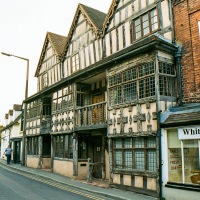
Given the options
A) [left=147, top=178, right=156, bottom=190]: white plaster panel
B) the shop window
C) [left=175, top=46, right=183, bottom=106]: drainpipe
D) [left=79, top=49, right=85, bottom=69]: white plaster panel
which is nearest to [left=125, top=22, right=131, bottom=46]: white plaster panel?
[left=175, top=46, right=183, bottom=106]: drainpipe

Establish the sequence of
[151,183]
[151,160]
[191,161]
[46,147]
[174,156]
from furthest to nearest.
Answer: [46,147], [151,160], [151,183], [174,156], [191,161]

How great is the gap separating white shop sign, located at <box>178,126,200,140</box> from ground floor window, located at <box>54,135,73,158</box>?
884cm

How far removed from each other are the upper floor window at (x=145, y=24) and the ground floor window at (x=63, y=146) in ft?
26.3

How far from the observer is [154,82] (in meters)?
10.6

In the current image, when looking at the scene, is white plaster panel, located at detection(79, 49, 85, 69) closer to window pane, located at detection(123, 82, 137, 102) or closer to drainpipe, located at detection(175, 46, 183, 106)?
window pane, located at detection(123, 82, 137, 102)

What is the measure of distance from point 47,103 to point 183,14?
1442 cm

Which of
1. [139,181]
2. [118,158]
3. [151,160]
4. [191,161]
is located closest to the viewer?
[191,161]

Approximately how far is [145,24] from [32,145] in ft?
52.3

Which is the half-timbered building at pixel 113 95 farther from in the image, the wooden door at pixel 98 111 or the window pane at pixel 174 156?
the window pane at pixel 174 156

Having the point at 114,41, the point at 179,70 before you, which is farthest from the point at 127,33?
the point at 179,70

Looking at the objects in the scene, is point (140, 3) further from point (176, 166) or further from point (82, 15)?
point (176, 166)

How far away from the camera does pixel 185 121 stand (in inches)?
365

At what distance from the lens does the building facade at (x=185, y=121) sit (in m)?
9.24

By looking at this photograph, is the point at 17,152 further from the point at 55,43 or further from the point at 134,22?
the point at 134,22
